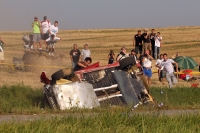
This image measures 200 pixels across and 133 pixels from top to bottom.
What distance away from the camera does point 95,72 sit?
1459cm

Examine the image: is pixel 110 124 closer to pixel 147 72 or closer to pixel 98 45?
pixel 147 72

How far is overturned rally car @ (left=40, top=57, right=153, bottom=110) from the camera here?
13.4 metres

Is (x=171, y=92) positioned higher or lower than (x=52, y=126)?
lower

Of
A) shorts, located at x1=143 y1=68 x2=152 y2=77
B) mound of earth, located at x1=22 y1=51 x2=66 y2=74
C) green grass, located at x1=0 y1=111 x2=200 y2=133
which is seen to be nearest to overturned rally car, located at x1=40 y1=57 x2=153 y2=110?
green grass, located at x1=0 y1=111 x2=200 y2=133

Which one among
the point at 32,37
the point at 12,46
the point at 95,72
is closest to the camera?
the point at 95,72

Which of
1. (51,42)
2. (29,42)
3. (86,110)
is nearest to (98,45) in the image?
(29,42)

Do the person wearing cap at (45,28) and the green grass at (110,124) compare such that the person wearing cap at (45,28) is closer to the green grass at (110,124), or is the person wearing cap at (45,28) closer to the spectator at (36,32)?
the spectator at (36,32)

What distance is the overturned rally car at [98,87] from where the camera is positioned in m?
13.4

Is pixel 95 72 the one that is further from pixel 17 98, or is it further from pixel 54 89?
pixel 17 98

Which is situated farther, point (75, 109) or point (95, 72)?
point (95, 72)

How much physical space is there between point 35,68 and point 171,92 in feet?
27.1

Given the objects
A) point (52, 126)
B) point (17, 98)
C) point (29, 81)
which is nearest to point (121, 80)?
point (17, 98)

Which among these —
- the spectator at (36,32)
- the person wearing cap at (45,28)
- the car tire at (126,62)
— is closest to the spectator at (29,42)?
the spectator at (36,32)

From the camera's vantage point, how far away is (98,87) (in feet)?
47.0
